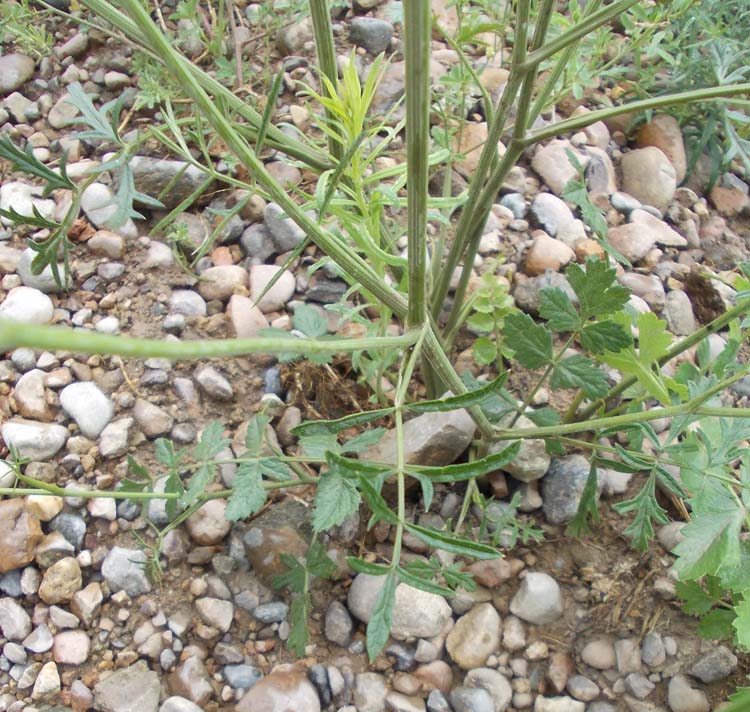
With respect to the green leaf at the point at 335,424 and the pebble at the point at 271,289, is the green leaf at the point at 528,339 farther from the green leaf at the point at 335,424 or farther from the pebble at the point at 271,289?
the pebble at the point at 271,289

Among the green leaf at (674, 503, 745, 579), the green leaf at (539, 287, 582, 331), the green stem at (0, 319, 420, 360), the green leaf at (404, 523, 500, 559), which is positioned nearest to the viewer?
the green stem at (0, 319, 420, 360)

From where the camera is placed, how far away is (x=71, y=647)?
115 centimetres

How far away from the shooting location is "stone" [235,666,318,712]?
1.10 m

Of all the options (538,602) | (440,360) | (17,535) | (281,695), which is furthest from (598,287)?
(17,535)

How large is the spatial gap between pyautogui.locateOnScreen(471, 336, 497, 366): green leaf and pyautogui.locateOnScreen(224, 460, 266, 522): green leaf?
56 cm

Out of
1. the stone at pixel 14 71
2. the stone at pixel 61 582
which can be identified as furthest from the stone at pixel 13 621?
the stone at pixel 14 71

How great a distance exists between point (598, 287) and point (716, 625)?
1.82 feet

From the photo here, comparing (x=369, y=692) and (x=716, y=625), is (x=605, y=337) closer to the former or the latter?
(x=716, y=625)

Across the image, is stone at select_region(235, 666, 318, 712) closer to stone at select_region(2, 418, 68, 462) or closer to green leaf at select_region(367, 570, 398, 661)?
green leaf at select_region(367, 570, 398, 661)

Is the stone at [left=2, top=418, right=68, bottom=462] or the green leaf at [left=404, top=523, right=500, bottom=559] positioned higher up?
the green leaf at [left=404, top=523, right=500, bottom=559]

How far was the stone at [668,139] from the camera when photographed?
6.14ft

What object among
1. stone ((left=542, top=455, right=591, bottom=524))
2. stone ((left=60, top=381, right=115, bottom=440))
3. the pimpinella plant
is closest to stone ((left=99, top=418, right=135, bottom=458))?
stone ((left=60, top=381, right=115, bottom=440))

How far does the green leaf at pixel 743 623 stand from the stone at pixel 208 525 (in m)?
0.79

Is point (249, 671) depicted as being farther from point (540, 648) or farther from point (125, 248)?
point (125, 248)
